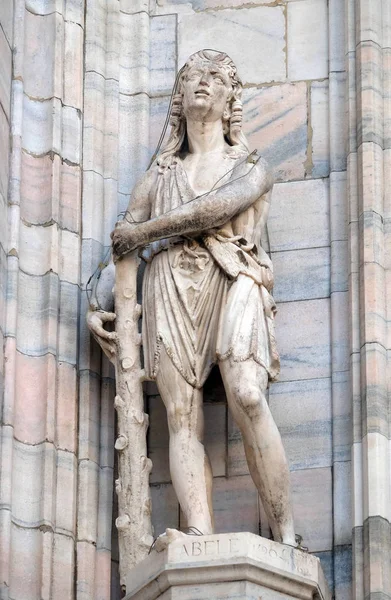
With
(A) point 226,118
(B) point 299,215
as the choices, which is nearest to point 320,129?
(B) point 299,215

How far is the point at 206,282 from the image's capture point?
11070mm

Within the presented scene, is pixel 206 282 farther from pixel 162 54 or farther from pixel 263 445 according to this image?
pixel 162 54

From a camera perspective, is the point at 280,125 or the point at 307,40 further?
the point at 307,40

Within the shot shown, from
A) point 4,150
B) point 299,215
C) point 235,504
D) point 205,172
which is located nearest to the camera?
point 235,504

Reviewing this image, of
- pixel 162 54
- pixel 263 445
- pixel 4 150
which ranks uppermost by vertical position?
pixel 162 54

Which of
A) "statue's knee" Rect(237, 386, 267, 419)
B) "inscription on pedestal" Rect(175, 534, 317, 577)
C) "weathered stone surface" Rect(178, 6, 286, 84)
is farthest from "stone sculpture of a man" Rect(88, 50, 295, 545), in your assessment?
"weathered stone surface" Rect(178, 6, 286, 84)

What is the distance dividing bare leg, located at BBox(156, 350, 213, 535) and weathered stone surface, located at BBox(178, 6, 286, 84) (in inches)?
74.8

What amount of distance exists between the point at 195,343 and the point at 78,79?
69.3 inches

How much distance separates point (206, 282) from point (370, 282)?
805mm

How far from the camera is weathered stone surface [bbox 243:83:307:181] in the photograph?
468 inches

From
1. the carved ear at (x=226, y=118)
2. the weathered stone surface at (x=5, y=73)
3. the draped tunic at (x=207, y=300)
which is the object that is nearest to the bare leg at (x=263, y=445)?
the draped tunic at (x=207, y=300)

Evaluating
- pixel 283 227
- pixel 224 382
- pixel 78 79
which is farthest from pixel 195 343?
pixel 78 79

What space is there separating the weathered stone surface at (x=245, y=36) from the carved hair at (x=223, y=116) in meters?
0.57

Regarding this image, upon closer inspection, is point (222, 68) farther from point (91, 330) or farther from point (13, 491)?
point (13, 491)
